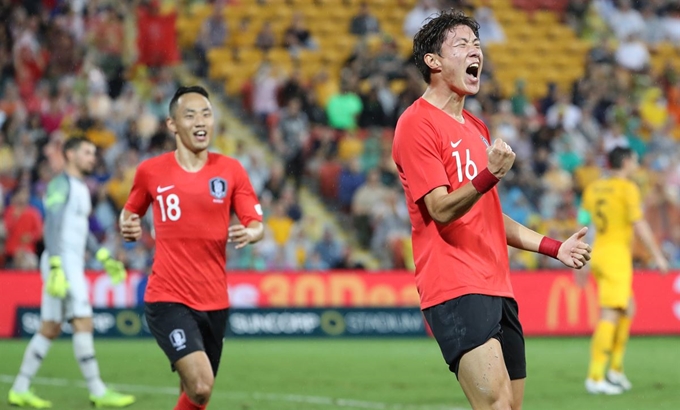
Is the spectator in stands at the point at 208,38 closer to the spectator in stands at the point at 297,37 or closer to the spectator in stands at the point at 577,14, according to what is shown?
the spectator in stands at the point at 297,37

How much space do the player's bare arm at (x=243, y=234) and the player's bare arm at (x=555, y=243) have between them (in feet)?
6.85

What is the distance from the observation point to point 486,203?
577cm

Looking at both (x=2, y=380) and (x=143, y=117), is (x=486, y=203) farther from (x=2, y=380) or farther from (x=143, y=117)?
(x=143, y=117)

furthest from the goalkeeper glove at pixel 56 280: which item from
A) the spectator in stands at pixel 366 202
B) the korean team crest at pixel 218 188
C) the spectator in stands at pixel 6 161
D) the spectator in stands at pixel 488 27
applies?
the spectator in stands at pixel 488 27

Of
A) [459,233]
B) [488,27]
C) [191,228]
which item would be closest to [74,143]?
[191,228]

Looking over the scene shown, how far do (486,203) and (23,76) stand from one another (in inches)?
689

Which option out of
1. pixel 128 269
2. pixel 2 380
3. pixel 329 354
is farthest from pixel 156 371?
pixel 128 269

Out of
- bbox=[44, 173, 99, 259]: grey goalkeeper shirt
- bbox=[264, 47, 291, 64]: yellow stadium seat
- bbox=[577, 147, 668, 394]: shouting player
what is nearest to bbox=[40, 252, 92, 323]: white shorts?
bbox=[44, 173, 99, 259]: grey goalkeeper shirt

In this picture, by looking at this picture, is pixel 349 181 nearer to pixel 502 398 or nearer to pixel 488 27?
pixel 488 27

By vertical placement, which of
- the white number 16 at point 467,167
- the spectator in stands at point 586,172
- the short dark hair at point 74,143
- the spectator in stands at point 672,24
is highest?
the spectator in stands at point 672,24

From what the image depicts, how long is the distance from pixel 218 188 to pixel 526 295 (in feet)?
35.5

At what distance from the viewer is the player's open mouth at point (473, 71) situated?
5.73 meters

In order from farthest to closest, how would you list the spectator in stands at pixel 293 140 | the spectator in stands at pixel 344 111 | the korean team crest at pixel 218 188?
the spectator in stands at pixel 344 111 → the spectator in stands at pixel 293 140 → the korean team crest at pixel 218 188

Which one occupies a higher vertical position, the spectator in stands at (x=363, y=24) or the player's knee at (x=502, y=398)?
the spectator in stands at (x=363, y=24)
